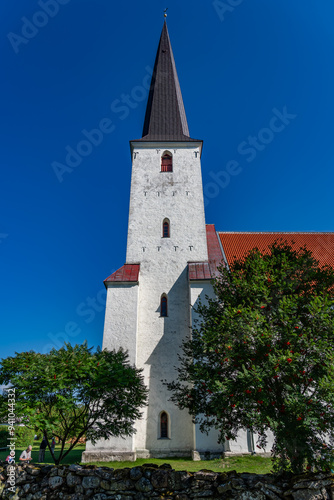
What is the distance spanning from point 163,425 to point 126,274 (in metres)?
6.96

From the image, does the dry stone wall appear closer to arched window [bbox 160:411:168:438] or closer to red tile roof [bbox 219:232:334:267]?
arched window [bbox 160:411:168:438]

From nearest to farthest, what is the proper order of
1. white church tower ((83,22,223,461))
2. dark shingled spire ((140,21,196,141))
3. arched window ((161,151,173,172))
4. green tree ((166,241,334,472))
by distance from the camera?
green tree ((166,241,334,472))
white church tower ((83,22,223,461))
arched window ((161,151,173,172))
dark shingled spire ((140,21,196,141))

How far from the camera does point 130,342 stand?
556 inches

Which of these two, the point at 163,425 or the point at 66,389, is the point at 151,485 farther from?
the point at 163,425

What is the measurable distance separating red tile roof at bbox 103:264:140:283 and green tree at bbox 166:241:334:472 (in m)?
7.89

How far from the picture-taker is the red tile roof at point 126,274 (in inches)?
600

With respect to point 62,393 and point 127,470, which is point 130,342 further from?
point 127,470

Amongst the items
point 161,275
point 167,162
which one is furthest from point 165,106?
point 161,275

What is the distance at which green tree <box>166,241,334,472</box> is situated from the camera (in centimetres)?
581

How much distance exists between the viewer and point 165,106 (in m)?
21.8

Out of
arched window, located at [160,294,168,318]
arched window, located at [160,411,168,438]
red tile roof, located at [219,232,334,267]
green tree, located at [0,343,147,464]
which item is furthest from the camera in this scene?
red tile roof, located at [219,232,334,267]

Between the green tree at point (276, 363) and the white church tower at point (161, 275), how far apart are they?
12.2ft

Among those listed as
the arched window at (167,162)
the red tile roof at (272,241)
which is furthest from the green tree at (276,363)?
the arched window at (167,162)

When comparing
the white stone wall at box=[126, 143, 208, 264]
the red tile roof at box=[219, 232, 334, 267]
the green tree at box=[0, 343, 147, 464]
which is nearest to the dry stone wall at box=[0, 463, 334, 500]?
the green tree at box=[0, 343, 147, 464]
